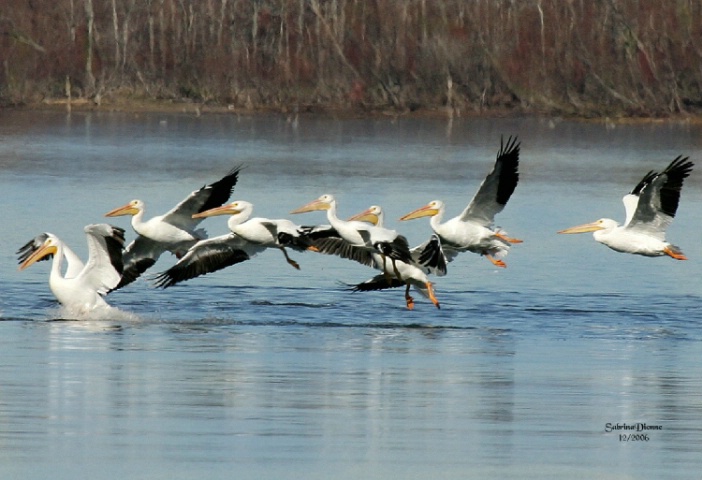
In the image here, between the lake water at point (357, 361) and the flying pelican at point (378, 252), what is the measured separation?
29 centimetres

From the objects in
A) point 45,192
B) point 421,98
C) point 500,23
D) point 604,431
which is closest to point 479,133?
point 421,98

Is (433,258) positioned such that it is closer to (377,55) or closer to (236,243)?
(236,243)

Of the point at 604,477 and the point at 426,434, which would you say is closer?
the point at 604,477

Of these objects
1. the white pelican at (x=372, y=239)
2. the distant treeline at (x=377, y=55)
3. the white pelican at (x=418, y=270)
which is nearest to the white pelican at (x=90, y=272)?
the white pelican at (x=372, y=239)

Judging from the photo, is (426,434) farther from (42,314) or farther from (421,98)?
(421,98)

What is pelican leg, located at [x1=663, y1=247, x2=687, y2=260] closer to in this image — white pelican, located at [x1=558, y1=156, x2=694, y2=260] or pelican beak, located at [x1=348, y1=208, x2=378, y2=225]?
white pelican, located at [x1=558, y1=156, x2=694, y2=260]

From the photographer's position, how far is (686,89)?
143 feet

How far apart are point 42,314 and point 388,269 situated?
270 cm

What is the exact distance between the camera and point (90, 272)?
1258cm

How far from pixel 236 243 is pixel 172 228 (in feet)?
1.72

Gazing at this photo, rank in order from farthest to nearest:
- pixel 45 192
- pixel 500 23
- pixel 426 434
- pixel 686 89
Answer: pixel 500 23
pixel 686 89
pixel 45 192
pixel 426 434

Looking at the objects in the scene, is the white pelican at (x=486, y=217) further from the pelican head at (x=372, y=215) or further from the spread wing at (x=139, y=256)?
the spread wing at (x=139, y=256)

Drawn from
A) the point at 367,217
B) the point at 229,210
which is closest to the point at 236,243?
the point at 229,210

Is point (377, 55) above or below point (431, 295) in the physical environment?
below
